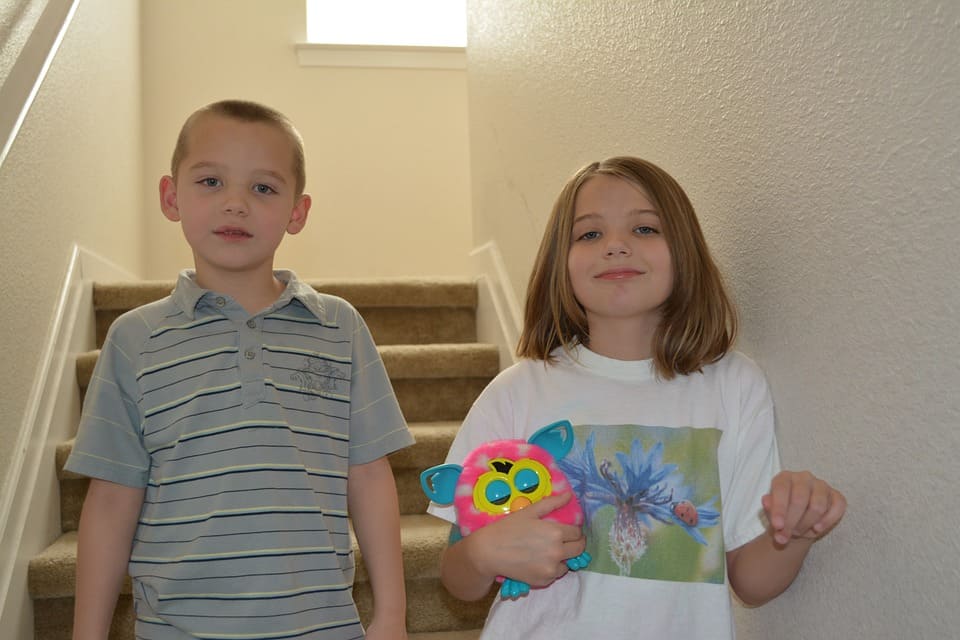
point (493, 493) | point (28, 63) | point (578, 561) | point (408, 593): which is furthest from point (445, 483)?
point (28, 63)

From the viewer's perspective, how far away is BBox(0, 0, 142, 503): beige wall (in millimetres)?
1883

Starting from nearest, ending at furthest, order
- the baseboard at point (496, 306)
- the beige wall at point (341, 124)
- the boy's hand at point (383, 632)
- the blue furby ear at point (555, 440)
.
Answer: the blue furby ear at point (555, 440) → the boy's hand at point (383, 632) → the baseboard at point (496, 306) → the beige wall at point (341, 124)

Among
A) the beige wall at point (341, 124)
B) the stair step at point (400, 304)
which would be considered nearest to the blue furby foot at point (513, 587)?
the stair step at point (400, 304)

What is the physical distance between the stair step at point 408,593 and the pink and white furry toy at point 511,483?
97 centimetres

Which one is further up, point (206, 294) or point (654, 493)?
point (206, 294)

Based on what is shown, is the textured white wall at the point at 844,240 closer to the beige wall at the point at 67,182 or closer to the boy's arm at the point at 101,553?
the boy's arm at the point at 101,553

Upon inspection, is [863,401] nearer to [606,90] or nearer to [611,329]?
[611,329]

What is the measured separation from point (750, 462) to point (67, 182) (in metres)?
2.07

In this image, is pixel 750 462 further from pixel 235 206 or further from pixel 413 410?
pixel 413 410

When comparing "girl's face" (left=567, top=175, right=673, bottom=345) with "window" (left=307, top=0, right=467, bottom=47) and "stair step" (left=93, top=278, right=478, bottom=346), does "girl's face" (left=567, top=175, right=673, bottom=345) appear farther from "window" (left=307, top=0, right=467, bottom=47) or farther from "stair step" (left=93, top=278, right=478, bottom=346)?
"window" (left=307, top=0, right=467, bottom=47)

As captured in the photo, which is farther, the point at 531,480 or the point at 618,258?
the point at 618,258

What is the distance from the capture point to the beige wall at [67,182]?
1883 millimetres

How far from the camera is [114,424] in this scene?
1.22 m

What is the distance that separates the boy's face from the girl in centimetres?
39
